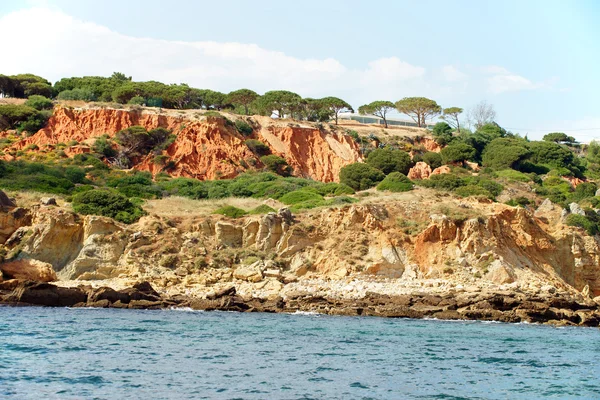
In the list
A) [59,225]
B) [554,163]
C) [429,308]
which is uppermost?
[554,163]

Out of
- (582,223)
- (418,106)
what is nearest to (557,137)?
(418,106)

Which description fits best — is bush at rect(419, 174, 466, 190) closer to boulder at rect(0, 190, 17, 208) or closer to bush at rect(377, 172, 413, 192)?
bush at rect(377, 172, 413, 192)

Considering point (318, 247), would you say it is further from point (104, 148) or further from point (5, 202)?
point (104, 148)

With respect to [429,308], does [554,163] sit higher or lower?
higher

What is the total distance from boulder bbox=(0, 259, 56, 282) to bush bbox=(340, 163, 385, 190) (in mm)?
29069

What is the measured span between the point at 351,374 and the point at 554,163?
60.9m

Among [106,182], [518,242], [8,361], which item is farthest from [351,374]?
[106,182]

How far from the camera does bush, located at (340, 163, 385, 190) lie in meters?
56.5

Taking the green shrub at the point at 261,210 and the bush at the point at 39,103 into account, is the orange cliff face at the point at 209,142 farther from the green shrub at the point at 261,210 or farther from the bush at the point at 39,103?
the green shrub at the point at 261,210

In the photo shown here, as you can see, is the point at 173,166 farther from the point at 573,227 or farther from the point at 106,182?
the point at 573,227

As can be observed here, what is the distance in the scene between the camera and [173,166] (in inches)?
2387

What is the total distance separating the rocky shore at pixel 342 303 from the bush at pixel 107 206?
663cm

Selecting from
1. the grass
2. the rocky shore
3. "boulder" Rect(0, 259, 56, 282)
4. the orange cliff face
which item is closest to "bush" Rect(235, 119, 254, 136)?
the orange cliff face

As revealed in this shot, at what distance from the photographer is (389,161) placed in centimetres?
6378
